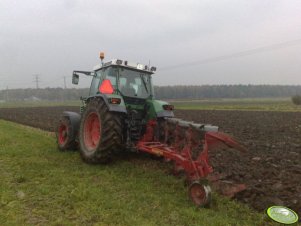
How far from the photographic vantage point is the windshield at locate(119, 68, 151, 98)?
799cm

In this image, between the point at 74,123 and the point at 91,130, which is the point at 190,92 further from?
the point at 91,130

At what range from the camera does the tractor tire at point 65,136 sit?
8.91 meters

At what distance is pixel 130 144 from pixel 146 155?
1261mm

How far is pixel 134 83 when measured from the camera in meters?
8.23

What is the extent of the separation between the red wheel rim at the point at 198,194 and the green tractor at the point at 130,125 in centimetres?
33

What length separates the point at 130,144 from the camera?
290 inches

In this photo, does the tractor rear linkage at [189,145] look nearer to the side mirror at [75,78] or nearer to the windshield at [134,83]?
the windshield at [134,83]

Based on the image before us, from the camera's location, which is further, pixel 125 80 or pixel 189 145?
pixel 125 80

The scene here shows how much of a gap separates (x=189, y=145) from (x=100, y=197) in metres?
1.77

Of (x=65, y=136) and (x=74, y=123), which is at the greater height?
(x=74, y=123)

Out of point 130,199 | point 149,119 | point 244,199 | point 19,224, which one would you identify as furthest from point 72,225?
point 149,119

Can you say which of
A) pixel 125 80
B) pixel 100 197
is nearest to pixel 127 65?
pixel 125 80

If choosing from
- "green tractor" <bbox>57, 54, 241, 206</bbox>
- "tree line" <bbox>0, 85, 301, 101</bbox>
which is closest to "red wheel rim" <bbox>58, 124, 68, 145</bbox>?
"green tractor" <bbox>57, 54, 241, 206</bbox>

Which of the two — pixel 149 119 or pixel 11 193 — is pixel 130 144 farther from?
pixel 11 193
